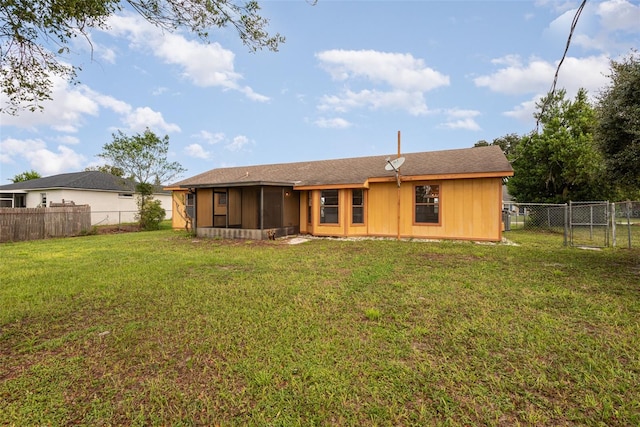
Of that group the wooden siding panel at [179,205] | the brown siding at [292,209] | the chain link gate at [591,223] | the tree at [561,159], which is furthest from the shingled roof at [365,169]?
the tree at [561,159]

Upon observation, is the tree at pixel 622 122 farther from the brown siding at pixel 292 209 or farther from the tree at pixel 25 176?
the tree at pixel 25 176

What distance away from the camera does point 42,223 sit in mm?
12977

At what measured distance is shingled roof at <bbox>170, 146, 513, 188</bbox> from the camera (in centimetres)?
1098

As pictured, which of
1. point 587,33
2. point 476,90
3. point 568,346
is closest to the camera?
point 568,346

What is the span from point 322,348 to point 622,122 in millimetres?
7504

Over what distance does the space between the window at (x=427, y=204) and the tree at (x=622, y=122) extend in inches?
200

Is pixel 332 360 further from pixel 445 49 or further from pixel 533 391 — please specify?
pixel 445 49

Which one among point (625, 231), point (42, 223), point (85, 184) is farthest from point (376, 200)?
point (85, 184)

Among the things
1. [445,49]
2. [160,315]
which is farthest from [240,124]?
[160,315]

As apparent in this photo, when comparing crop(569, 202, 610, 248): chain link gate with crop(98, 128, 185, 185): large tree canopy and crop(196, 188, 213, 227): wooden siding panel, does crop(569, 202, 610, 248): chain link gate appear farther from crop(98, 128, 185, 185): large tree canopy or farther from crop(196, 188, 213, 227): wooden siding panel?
Result: crop(98, 128, 185, 185): large tree canopy

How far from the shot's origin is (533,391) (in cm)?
233

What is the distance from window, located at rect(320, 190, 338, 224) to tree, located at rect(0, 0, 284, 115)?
867cm

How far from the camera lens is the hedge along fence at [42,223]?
39.2 ft

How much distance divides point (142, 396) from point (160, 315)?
1.75 m
